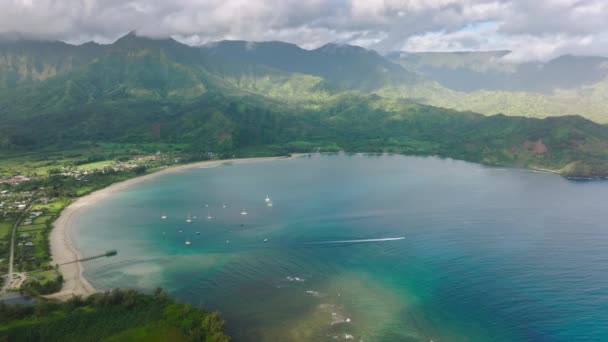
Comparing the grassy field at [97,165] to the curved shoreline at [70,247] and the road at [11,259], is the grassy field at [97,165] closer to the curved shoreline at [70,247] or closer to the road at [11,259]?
the curved shoreline at [70,247]

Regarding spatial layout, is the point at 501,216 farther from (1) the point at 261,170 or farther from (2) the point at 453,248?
→ (1) the point at 261,170

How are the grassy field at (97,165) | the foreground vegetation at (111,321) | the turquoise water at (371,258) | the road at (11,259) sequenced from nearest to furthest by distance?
the foreground vegetation at (111,321) → the turquoise water at (371,258) → the road at (11,259) → the grassy field at (97,165)

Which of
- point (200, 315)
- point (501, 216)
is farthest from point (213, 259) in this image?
point (501, 216)

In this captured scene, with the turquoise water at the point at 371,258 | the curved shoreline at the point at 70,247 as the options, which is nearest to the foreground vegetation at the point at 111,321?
the turquoise water at the point at 371,258

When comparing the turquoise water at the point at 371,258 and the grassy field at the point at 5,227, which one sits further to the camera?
the grassy field at the point at 5,227

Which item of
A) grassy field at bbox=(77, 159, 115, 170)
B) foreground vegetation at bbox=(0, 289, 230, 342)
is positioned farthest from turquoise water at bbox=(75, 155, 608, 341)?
grassy field at bbox=(77, 159, 115, 170)

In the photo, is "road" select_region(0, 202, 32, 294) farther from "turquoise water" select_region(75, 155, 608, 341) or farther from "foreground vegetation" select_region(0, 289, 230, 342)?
"foreground vegetation" select_region(0, 289, 230, 342)

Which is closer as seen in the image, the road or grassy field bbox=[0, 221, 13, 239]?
the road
